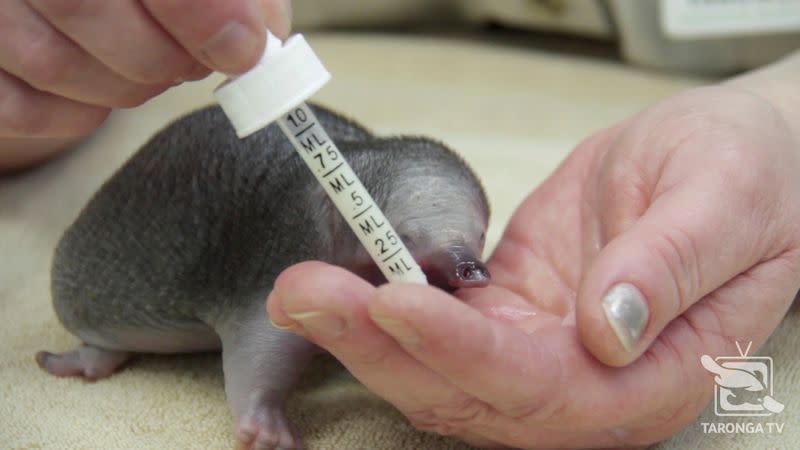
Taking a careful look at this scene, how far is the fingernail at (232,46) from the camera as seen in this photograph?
64 centimetres

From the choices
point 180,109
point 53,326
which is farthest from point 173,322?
point 180,109

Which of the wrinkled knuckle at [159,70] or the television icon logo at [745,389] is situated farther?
the television icon logo at [745,389]

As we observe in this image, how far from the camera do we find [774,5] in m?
1.60

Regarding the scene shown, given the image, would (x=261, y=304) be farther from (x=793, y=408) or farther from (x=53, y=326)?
(x=793, y=408)

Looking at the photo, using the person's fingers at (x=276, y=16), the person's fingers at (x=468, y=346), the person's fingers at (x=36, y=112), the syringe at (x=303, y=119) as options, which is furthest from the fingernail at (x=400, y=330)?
the person's fingers at (x=36, y=112)

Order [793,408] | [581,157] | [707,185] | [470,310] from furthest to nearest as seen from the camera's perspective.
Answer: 1. [581,157]
2. [793,408]
3. [707,185]
4. [470,310]

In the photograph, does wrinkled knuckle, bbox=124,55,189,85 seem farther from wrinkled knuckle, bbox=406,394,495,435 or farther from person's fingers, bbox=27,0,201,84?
wrinkled knuckle, bbox=406,394,495,435

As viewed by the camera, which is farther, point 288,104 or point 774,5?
point 774,5

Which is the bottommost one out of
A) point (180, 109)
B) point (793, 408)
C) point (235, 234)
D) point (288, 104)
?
point (793, 408)

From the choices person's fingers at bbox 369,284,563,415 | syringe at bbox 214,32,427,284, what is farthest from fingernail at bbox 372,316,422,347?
syringe at bbox 214,32,427,284

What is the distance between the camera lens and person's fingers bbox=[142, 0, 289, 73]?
0.63 metres

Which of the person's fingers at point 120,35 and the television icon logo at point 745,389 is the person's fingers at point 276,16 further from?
the television icon logo at point 745,389

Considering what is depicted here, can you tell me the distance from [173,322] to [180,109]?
0.69 m

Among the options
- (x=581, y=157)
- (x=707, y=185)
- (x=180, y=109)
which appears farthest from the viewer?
(x=180, y=109)
